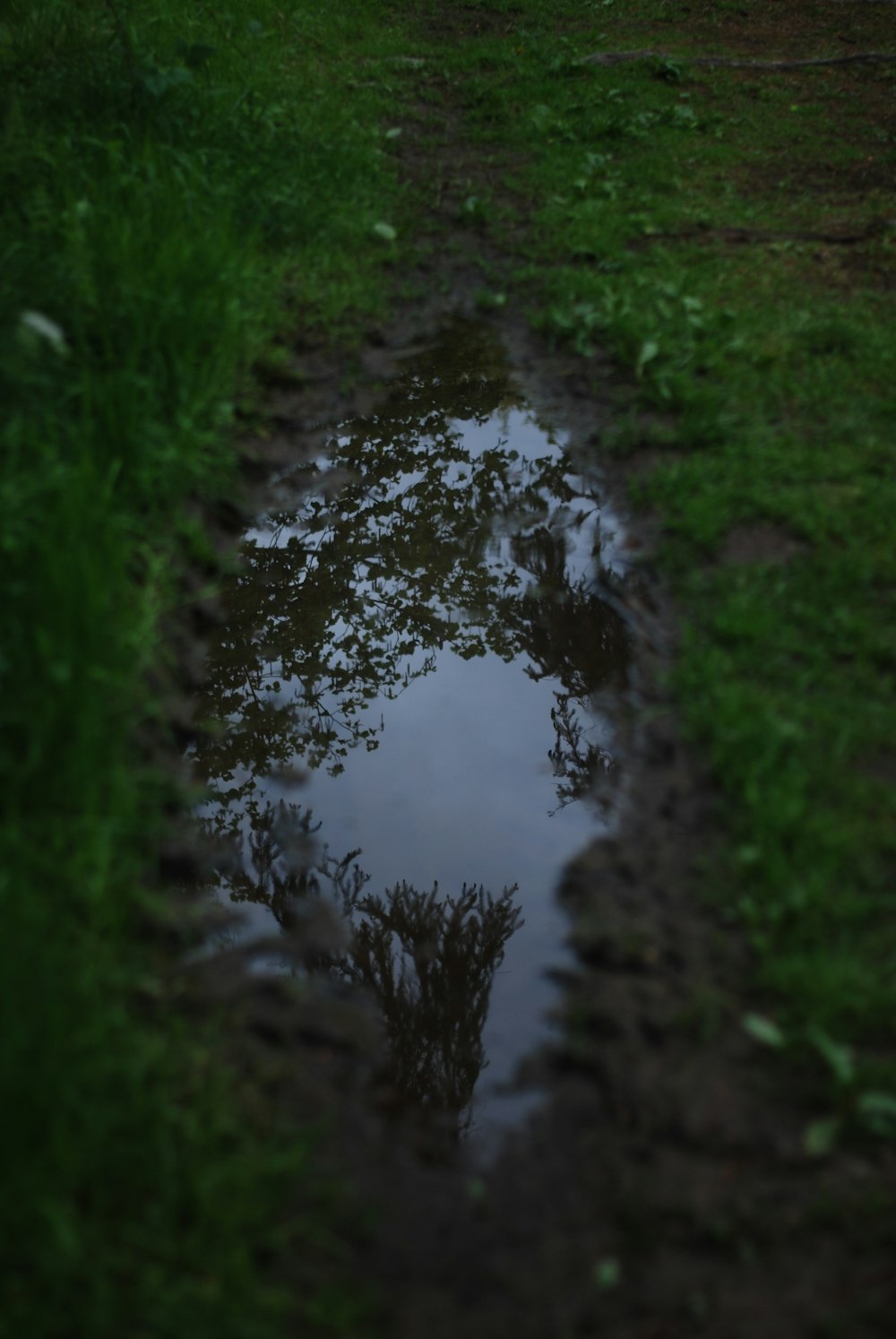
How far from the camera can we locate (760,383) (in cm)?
405

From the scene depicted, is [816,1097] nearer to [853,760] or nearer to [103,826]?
[853,760]

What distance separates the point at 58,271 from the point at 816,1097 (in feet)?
10.9

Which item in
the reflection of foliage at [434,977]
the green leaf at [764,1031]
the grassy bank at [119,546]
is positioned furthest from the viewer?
the reflection of foliage at [434,977]

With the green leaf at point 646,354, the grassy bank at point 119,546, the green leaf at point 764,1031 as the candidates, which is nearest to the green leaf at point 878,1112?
the green leaf at point 764,1031

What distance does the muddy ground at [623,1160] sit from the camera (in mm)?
1646

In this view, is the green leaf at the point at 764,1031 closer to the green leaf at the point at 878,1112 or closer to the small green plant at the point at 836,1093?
the small green plant at the point at 836,1093

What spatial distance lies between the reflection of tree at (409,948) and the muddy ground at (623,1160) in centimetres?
10

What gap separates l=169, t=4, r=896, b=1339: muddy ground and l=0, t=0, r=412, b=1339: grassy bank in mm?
156

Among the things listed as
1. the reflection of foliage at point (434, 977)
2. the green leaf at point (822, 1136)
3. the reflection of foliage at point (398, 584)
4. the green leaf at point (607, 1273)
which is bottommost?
the green leaf at point (607, 1273)

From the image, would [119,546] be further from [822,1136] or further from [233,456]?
[822,1136]

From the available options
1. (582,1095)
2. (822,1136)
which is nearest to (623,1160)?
(582,1095)

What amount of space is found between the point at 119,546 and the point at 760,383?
251cm

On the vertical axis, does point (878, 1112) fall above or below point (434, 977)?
below

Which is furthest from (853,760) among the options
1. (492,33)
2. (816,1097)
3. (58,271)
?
(492,33)
